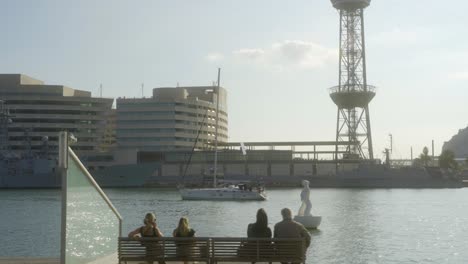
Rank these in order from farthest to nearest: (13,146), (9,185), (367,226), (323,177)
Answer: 1. (13,146)
2. (323,177)
3. (9,185)
4. (367,226)

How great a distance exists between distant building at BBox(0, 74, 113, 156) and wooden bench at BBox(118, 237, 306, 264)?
15608 centimetres

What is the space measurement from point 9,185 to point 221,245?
134 meters

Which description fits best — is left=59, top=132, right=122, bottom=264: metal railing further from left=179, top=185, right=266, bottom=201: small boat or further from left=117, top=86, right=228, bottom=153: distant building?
left=117, top=86, right=228, bottom=153: distant building

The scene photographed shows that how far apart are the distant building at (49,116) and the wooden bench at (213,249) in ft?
512

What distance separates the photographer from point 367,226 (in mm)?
46781

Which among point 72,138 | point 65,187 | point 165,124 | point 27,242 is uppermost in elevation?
point 165,124

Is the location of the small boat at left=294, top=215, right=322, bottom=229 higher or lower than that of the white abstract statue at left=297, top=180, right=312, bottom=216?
lower

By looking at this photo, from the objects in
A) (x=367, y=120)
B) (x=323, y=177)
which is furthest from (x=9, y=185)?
(x=367, y=120)

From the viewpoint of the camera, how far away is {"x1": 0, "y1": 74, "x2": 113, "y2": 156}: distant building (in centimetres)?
16975

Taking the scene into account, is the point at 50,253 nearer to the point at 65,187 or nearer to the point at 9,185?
the point at 65,187

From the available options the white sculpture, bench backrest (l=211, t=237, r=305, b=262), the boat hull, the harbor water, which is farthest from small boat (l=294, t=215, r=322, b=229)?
the boat hull

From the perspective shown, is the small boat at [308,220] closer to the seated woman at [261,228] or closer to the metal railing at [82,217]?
the seated woman at [261,228]

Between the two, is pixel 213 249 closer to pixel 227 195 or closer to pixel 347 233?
pixel 347 233

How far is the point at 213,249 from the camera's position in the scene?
15.1 metres
